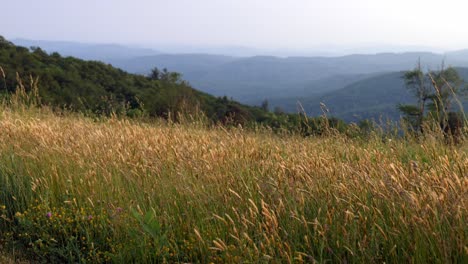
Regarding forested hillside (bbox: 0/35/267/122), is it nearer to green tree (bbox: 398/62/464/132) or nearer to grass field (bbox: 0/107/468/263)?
green tree (bbox: 398/62/464/132)

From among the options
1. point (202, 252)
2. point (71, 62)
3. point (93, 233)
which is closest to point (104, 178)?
point (93, 233)

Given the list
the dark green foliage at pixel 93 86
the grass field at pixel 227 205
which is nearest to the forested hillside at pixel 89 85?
the dark green foliage at pixel 93 86

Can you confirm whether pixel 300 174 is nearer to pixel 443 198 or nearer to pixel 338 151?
pixel 443 198

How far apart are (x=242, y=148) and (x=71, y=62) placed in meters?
33.1

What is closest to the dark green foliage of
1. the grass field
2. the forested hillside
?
the forested hillside

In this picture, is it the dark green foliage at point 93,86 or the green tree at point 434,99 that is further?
the dark green foliage at point 93,86

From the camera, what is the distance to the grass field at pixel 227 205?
7.79 feet

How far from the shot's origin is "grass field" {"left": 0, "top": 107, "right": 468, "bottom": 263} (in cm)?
238

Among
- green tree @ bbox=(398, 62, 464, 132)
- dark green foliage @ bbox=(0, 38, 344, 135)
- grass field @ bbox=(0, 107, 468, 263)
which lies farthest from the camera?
dark green foliage @ bbox=(0, 38, 344, 135)

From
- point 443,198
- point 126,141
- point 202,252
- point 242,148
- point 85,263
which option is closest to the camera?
point 443,198

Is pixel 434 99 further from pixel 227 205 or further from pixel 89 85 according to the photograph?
pixel 89 85

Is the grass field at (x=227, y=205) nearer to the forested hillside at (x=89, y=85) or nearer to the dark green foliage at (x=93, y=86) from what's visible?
the dark green foliage at (x=93, y=86)

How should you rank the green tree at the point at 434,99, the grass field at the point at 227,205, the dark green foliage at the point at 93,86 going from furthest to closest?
the dark green foliage at the point at 93,86 < the green tree at the point at 434,99 < the grass field at the point at 227,205

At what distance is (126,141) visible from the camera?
479cm
